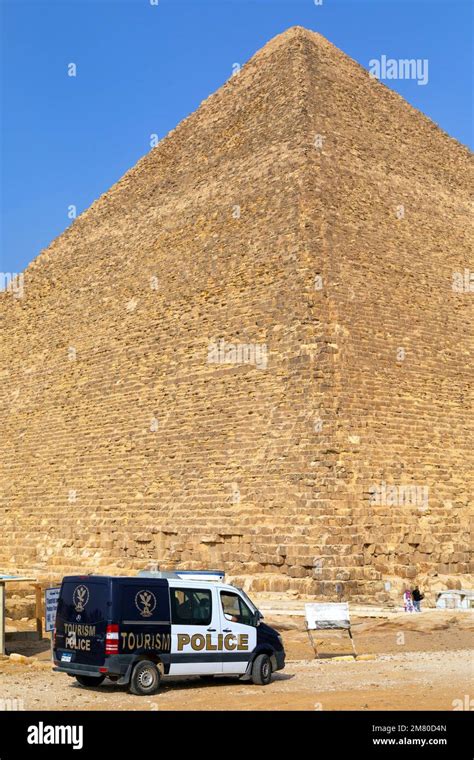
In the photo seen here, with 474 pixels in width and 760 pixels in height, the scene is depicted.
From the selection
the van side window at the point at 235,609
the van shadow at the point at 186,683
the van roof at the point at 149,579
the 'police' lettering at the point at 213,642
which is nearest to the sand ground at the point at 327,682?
the van shadow at the point at 186,683

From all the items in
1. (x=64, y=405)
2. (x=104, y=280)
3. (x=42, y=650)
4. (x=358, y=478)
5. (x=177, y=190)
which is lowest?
(x=42, y=650)

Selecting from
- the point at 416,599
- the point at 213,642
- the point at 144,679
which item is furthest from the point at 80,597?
the point at 416,599

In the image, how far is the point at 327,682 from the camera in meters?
12.0

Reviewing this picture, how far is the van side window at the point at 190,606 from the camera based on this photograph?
453 inches

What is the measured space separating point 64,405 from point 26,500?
305 cm

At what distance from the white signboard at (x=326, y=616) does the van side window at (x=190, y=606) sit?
338 cm

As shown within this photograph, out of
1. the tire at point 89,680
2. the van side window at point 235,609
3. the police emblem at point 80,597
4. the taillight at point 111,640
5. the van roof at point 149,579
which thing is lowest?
the tire at point 89,680

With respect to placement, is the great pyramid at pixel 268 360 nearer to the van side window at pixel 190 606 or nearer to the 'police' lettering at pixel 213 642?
the 'police' lettering at pixel 213 642

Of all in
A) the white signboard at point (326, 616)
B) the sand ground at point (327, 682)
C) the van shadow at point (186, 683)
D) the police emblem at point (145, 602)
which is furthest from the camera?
the white signboard at point (326, 616)

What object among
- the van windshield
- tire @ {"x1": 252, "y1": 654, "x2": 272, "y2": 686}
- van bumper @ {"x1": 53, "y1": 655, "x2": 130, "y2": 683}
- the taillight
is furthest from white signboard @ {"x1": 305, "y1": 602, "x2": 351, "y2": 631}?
the taillight

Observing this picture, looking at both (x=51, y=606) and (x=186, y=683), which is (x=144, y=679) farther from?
(x=51, y=606)

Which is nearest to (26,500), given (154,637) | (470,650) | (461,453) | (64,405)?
(64,405)
